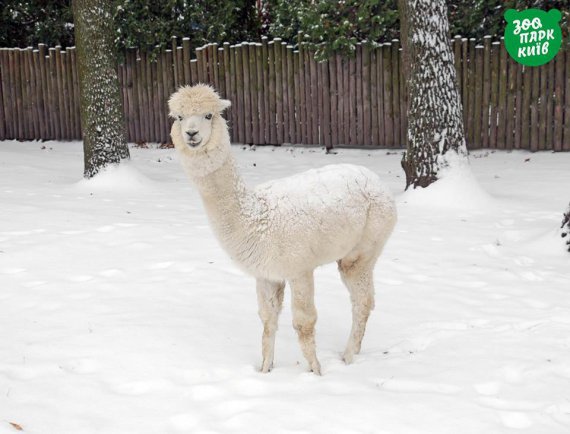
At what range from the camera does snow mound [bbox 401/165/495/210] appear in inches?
336

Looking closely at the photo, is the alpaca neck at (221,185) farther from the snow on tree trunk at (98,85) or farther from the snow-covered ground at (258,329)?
the snow on tree trunk at (98,85)

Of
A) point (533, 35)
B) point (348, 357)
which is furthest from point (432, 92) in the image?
point (348, 357)

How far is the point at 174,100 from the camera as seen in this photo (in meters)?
3.80

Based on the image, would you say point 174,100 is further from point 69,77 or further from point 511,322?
point 69,77

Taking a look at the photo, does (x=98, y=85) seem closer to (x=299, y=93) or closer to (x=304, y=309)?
(x=299, y=93)

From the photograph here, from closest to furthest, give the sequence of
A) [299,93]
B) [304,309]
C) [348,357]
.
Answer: [304,309]
[348,357]
[299,93]

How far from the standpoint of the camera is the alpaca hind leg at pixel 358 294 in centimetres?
458

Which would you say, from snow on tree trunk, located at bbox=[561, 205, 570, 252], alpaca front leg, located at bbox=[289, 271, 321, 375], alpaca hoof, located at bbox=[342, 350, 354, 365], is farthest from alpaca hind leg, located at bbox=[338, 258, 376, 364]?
snow on tree trunk, located at bbox=[561, 205, 570, 252]

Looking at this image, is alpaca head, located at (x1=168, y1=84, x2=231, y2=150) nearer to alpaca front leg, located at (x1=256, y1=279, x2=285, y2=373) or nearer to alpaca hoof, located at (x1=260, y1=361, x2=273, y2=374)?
alpaca front leg, located at (x1=256, y1=279, x2=285, y2=373)

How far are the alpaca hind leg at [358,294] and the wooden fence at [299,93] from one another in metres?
8.18

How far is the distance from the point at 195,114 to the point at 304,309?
4.42 feet

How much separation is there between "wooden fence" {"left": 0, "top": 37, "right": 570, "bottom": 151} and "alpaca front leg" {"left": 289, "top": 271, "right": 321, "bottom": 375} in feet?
28.8

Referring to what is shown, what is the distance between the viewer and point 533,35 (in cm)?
1153

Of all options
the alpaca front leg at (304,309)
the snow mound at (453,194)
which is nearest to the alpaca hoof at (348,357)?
the alpaca front leg at (304,309)
